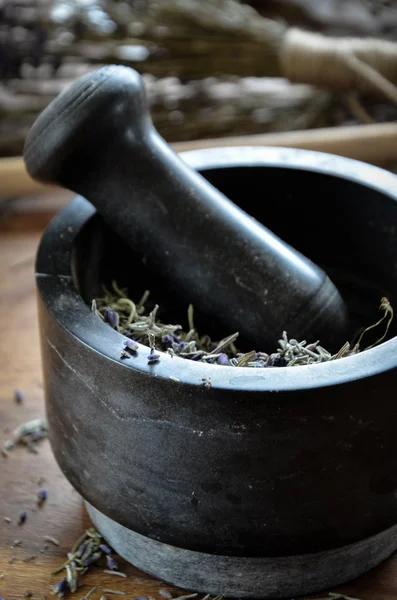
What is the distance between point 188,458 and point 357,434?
15 centimetres

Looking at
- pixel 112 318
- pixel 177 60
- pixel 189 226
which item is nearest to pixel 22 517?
pixel 112 318

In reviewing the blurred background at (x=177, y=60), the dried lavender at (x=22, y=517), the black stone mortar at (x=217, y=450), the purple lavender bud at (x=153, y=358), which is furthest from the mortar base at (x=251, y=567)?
the blurred background at (x=177, y=60)

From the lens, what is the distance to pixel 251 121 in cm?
194

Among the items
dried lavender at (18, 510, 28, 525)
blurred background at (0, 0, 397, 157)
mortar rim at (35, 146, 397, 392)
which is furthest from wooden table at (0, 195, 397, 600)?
blurred background at (0, 0, 397, 157)

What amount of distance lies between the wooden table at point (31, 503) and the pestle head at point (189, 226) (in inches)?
9.0

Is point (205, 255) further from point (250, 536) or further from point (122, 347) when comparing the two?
point (250, 536)

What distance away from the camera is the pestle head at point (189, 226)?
0.96 meters

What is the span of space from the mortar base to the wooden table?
0.02 meters

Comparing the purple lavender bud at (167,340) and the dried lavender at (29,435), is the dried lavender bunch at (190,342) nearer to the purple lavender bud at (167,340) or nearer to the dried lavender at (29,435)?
the purple lavender bud at (167,340)

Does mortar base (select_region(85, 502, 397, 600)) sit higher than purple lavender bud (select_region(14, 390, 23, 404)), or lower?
higher

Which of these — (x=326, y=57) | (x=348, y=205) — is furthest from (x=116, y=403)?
(x=326, y=57)

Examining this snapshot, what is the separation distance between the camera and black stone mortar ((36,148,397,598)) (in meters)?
0.79

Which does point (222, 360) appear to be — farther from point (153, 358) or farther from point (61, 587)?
point (61, 587)

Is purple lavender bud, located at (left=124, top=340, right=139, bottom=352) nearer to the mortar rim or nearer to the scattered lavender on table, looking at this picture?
the mortar rim
